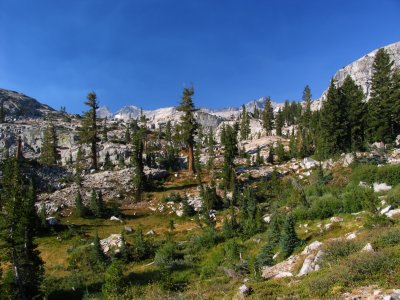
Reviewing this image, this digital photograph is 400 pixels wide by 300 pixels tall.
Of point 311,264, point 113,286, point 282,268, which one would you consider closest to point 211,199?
point 282,268

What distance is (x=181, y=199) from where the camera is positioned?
50.9m

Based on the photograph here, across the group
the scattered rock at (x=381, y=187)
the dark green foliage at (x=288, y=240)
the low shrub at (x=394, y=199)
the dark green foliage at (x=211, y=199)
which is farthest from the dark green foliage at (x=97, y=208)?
the low shrub at (x=394, y=199)

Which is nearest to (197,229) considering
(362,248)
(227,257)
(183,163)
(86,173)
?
(227,257)

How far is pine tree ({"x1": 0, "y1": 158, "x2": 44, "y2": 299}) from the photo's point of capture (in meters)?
22.4

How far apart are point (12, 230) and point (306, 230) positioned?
22.1m

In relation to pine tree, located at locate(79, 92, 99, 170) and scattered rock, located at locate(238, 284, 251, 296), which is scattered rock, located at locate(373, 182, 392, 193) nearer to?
scattered rock, located at locate(238, 284, 251, 296)

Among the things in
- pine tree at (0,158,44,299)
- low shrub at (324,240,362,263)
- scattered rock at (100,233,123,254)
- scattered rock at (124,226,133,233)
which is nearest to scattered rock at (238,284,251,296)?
low shrub at (324,240,362,263)

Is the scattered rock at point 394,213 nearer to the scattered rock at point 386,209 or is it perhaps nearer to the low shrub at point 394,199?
the scattered rock at point 386,209

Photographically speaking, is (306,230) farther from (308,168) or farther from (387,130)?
(387,130)

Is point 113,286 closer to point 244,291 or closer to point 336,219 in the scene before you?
point 244,291

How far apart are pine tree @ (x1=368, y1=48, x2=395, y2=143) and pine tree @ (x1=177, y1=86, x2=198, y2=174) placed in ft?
97.7

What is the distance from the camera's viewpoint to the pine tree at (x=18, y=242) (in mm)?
22359

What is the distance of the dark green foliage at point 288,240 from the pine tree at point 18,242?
16692mm

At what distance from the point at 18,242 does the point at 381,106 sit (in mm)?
55339
